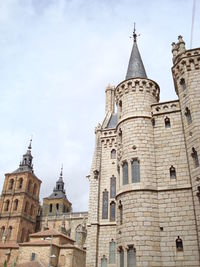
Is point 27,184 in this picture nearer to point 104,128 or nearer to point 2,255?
point 2,255

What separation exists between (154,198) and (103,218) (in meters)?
11.9

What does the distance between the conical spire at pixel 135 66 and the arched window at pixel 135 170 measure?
24.7 feet

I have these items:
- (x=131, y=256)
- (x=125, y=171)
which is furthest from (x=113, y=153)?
(x=131, y=256)

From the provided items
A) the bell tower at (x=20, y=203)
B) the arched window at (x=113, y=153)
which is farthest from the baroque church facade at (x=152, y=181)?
the bell tower at (x=20, y=203)

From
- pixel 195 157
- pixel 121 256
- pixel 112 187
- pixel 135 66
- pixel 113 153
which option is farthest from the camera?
pixel 113 153

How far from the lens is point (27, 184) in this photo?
2488 inches

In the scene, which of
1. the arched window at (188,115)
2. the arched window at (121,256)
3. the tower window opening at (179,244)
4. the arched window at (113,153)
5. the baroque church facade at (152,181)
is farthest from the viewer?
the arched window at (113,153)

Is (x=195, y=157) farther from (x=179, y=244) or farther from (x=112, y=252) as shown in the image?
(x=112, y=252)

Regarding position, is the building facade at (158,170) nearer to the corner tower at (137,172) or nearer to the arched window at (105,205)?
the corner tower at (137,172)

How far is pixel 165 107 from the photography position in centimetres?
2000

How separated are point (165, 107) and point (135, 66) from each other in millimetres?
5219

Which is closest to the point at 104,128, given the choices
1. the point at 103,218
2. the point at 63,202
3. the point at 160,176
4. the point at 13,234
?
the point at 103,218

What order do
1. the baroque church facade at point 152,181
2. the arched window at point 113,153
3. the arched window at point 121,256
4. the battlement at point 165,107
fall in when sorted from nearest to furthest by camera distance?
the baroque church facade at point 152,181 → the arched window at point 121,256 → the battlement at point 165,107 → the arched window at point 113,153

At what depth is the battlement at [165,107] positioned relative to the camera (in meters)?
19.8
